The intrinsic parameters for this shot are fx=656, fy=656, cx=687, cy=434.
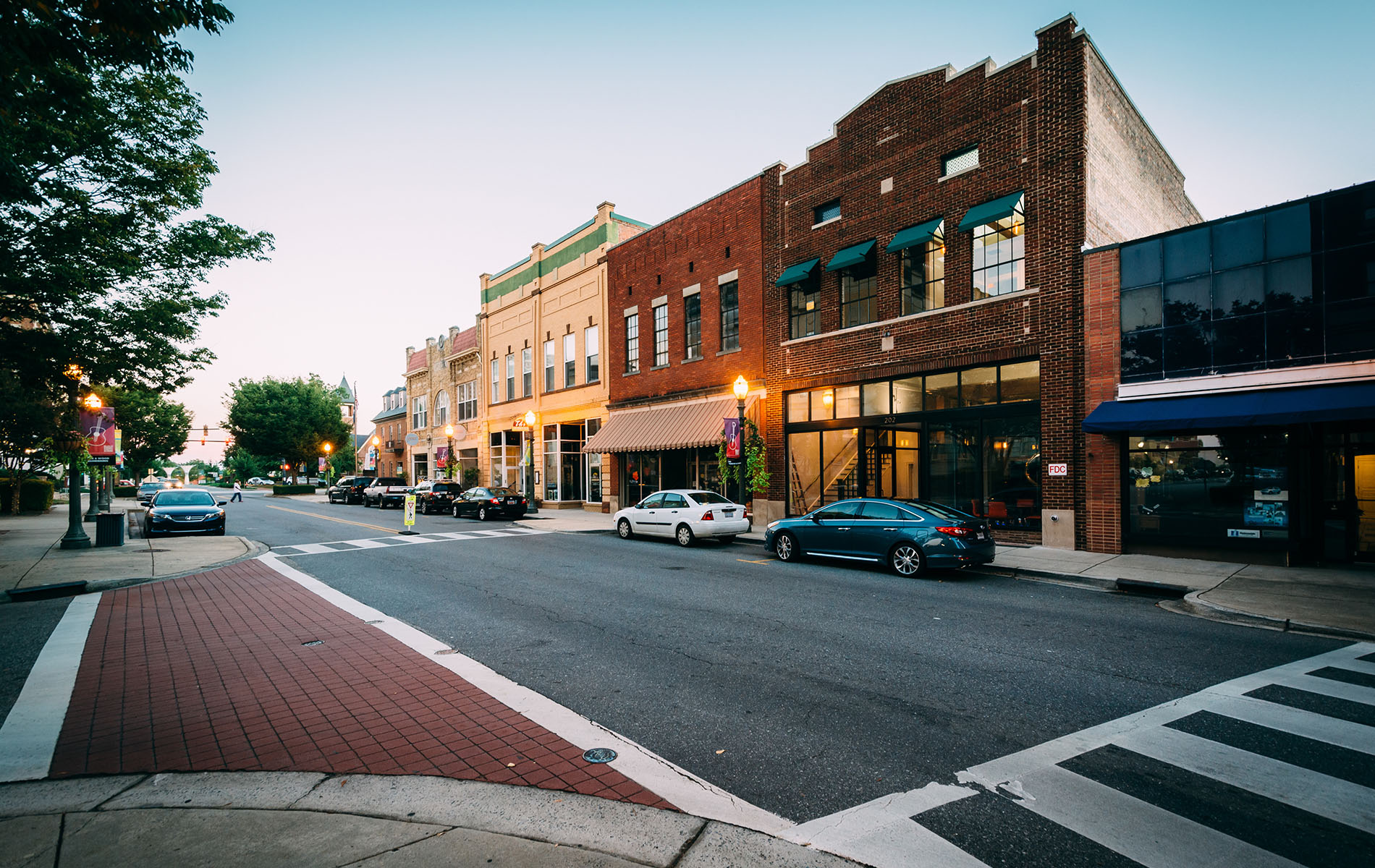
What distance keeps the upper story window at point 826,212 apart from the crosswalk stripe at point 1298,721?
1686 centimetres

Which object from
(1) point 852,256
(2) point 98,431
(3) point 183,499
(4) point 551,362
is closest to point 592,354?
(4) point 551,362

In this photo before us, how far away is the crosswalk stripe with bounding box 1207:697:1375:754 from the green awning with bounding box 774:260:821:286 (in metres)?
16.1

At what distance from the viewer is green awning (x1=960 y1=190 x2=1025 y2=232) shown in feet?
50.8

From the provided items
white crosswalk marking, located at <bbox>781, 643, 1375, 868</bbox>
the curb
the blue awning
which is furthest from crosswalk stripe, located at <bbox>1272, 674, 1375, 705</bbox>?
the blue awning

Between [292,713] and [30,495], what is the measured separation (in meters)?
37.7

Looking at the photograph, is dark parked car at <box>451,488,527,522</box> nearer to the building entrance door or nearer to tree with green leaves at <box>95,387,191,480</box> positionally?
tree with green leaves at <box>95,387,191,480</box>

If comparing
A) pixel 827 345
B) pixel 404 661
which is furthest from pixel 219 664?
pixel 827 345

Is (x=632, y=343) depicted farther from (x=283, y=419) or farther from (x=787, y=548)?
(x=283, y=419)

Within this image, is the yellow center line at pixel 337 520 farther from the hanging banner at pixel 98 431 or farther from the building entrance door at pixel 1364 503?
the building entrance door at pixel 1364 503

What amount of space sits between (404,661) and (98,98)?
13.4m

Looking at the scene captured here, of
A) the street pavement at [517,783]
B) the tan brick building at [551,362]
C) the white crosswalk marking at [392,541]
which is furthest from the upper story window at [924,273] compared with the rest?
the tan brick building at [551,362]

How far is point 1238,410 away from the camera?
12.2 m

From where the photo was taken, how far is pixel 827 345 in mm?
19781

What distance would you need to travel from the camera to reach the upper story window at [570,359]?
31.3m
